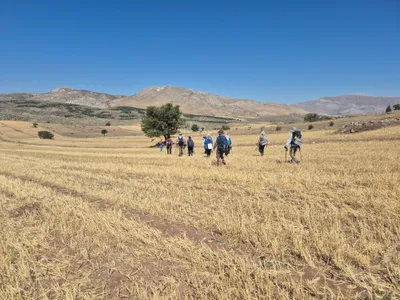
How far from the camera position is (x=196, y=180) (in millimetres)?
11492

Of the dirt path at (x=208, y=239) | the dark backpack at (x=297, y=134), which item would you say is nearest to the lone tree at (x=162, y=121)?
the dark backpack at (x=297, y=134)

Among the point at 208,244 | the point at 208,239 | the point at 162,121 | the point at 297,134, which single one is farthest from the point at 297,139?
the point at 162,121

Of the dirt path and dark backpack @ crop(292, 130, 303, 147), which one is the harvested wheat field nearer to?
the dirt path

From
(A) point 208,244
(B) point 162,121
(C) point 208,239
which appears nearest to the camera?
(A) point 208,244

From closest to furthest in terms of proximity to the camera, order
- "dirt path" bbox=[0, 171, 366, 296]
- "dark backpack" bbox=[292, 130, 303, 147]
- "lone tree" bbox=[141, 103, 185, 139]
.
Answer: "dirt path" bbox=[0, 171, 366, 296]
"dark backpack" bbox=[292, 130, 303, 147]
"lone tree" bbox=[141, 103, 185, 139]

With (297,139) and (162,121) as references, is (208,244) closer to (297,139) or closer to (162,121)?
(297,139)

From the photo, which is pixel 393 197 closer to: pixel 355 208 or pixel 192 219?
pixel 355 208

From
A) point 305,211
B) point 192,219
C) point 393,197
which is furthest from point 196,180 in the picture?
point 393,197

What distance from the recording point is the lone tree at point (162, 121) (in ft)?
175

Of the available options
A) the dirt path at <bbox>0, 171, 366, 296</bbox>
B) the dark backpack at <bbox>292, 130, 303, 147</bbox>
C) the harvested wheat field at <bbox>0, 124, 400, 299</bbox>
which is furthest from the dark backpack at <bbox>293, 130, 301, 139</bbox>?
the dirt path at <bbox>0, 171, 366, 296</bbox>

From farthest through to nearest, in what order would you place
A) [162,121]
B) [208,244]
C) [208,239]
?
1. [162,121]
2. [208,239]
3. [208,244]

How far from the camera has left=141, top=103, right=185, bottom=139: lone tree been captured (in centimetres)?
5347

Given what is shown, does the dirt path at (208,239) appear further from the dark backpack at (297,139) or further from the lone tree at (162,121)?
the lone tree at (162,121)

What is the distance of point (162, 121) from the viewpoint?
53938 mm
